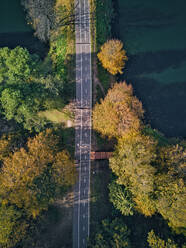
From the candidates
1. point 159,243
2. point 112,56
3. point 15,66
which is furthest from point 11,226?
point 112,56

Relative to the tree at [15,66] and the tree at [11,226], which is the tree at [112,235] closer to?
the tree at [11,226]

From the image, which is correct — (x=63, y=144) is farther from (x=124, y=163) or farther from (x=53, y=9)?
(x=53, y=9)

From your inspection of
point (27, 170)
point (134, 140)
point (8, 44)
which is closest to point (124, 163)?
point (134, 140)

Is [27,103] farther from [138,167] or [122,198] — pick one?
[122,198]

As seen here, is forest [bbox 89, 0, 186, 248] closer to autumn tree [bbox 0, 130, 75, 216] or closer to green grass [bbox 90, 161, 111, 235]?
green grass [bbox 90, 161, 111, 235]

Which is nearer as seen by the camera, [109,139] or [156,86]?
[109,139]

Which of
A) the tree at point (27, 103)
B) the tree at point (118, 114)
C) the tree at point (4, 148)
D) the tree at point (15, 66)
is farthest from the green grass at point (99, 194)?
the tree at point (15, 66)
